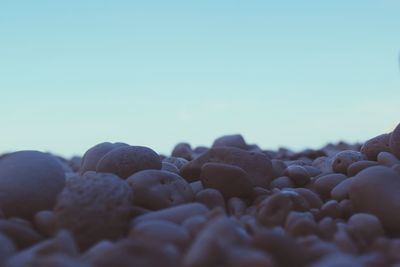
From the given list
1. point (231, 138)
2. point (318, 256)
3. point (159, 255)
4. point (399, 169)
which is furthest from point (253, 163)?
point (231, 138)

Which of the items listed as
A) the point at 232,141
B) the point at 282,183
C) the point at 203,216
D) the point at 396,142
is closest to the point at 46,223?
the point at 203,216

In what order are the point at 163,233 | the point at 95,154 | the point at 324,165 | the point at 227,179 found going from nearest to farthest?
the point at 163,233 → the point at 227,179 → the point at 95,154 → the point at 324,165

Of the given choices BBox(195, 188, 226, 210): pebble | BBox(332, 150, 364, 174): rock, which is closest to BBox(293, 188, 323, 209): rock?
BBox(195, 188, 226, 210): pebble

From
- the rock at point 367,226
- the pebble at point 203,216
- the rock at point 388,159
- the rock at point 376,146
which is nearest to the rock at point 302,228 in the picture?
the pebble at point 203,216

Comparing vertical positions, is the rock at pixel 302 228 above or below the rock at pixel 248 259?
below

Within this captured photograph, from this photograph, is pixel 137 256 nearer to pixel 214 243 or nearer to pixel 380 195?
pixel 214 243

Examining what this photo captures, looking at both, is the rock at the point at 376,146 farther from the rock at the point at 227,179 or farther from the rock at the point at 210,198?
the rock at the point at 210,198

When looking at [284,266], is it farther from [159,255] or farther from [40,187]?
[40,187]
